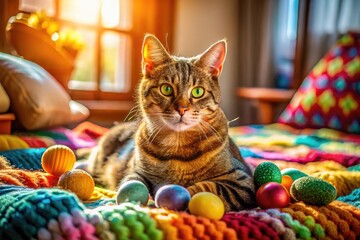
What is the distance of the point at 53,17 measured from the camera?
7.98 ft

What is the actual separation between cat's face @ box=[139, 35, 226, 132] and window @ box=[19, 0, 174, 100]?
1.41 meters

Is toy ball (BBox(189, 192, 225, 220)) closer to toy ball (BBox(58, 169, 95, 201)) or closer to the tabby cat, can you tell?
the tabby cat

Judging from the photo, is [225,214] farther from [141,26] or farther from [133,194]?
[141,26]

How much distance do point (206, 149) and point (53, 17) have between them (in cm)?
177

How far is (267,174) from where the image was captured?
946 millimetres

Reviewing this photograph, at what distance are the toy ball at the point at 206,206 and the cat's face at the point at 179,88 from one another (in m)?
0.30

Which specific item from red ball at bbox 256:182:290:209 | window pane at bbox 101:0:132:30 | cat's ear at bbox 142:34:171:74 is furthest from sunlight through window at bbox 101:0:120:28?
red ball at bbox 256:182:290:209

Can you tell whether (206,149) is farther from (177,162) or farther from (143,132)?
(143,132)

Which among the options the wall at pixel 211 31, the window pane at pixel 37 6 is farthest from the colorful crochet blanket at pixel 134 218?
the wall at pixel 211 31

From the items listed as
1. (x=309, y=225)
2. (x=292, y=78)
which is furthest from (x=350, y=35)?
(x=309, y=225)

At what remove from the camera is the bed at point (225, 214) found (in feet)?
1.91

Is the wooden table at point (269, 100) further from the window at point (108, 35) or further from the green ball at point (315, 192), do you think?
the green ball at point (315, 192)

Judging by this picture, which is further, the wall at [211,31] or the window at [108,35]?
the wall at [211,31]

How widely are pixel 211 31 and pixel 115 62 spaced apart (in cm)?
80
